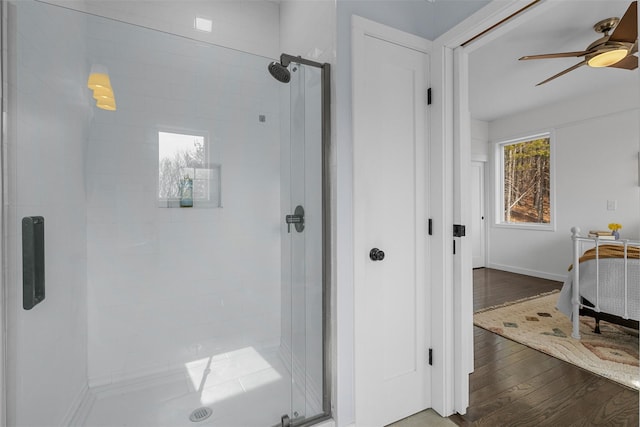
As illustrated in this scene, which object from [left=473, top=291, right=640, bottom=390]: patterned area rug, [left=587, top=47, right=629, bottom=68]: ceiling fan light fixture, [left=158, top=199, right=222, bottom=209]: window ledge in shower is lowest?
[left=473, top=291, right=640, bottom=390]: patterned area rug

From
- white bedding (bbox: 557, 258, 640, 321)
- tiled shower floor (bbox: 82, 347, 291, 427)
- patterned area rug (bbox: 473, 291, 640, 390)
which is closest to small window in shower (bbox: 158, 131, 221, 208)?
tiled shower floor (bbox: 82, 347, 291, 427)

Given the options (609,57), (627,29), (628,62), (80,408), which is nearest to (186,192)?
(80,408)

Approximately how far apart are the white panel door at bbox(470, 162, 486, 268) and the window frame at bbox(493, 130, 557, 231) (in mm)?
229

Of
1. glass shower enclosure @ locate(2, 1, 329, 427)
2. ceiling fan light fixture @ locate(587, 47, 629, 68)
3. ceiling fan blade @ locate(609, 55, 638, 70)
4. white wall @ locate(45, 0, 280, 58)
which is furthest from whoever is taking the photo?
ceiling fan blade @ locate(609, 55, 638, 70)

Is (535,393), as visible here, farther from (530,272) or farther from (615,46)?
(530,272)

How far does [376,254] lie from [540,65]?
3.41 metres

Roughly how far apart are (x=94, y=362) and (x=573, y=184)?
5.93 meters

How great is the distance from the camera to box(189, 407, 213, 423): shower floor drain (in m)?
1.58

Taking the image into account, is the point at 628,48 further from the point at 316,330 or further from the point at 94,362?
the point at 94,362

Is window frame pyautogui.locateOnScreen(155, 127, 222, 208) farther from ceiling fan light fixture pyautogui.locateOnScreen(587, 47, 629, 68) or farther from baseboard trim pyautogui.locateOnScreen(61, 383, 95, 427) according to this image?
ceiling fan light fixture pyautogui.locateOnScreen(587, 47, 629, 68)

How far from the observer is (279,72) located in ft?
6.04

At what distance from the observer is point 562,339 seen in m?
2.68

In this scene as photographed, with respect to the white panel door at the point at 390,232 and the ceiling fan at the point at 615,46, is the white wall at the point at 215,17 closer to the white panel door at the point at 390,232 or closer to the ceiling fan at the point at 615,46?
the white panel door at the point at 390,232

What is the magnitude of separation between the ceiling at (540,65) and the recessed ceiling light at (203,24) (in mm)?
1903
